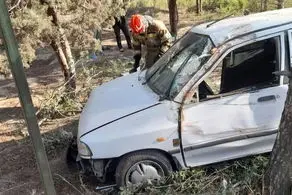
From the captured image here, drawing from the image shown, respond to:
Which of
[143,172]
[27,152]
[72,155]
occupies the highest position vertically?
[143,172]

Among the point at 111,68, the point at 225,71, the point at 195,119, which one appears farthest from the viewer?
the point at 111,68

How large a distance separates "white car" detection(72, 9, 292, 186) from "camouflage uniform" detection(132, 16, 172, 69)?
194cm

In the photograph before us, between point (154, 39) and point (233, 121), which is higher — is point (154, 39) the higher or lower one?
the higher one

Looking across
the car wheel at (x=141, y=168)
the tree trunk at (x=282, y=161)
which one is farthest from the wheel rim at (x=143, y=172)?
the tree trunk at (x=282, y=161)

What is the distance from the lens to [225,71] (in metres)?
4.98

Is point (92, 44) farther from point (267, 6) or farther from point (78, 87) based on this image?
point (267, 6)

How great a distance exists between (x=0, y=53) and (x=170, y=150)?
545cm

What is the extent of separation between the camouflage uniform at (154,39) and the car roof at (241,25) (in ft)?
4.85

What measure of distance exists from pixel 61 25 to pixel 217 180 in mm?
5326

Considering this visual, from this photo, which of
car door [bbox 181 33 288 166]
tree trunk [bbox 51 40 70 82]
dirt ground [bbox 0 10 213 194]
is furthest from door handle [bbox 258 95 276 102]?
tree trunk [bbox 51 40 70 82]

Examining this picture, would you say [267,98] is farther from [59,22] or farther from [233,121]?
[59,22]

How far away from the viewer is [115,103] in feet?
16.4

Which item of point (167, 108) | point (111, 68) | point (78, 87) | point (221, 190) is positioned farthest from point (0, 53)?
point (221, 190)

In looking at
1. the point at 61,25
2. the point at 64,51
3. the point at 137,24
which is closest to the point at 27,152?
the point at 137,24
